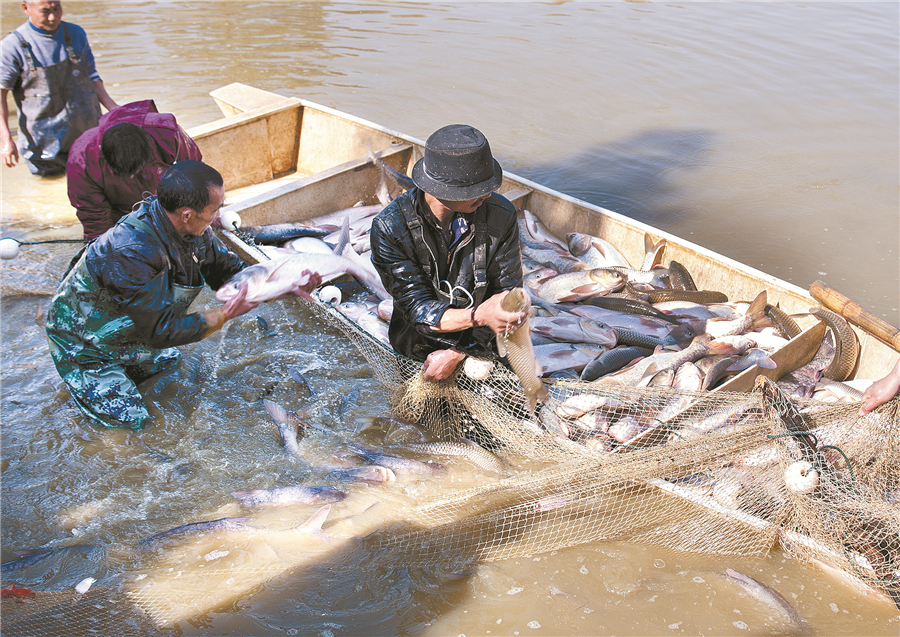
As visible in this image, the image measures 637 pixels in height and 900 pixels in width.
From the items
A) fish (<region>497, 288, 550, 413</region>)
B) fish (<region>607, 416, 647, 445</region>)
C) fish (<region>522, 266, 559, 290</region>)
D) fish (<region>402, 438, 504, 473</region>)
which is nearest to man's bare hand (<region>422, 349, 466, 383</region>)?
fish (<region>497, 288, 550, 413</region>)

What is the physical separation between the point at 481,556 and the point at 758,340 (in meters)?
2.51

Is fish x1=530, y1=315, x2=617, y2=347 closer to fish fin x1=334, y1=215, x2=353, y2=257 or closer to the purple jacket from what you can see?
fish fin x1=334, y1=215, x2=353, y2=257

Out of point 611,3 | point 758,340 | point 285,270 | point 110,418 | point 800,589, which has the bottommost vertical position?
point 800,589

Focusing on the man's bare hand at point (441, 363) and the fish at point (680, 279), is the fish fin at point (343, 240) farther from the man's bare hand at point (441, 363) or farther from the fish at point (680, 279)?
the fish at point (680, 279)

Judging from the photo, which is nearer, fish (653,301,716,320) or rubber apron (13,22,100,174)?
fish (653,301,716,320)

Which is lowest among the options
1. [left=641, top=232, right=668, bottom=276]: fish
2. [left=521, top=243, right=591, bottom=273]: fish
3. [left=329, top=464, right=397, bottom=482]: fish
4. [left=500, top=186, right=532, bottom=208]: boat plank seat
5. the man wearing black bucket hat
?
[left=329, top=464, right=397, bottom=482]: fish

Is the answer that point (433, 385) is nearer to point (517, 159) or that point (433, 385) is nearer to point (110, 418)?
point (110, 418)

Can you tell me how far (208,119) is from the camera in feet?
32.1

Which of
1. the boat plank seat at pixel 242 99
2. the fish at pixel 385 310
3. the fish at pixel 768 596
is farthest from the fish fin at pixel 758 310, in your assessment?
the boat plank seat at pixel 242 99

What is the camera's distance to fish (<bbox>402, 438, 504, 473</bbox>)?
3676 millimetres

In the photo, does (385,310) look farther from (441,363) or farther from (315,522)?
(315,522)

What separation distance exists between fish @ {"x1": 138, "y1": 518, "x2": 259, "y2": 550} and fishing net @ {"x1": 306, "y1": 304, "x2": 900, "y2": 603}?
756 mm

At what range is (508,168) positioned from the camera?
8.95 metres

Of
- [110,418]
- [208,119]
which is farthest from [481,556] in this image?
[208,119]
